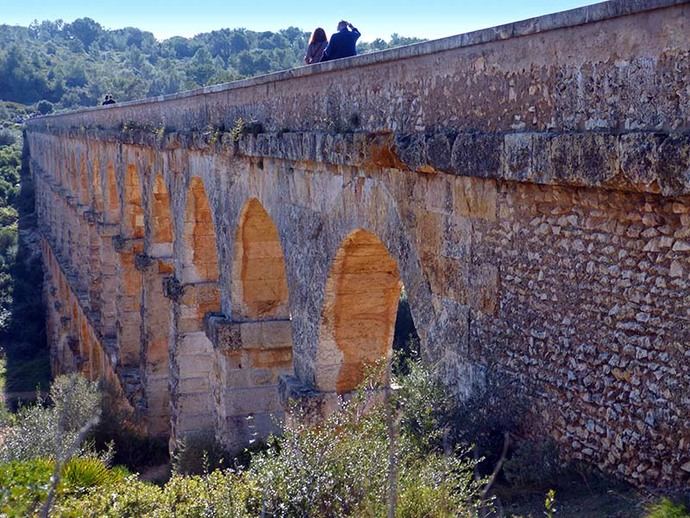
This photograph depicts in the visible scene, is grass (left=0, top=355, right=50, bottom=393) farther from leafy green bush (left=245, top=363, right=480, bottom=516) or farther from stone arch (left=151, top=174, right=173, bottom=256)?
leafy green bush (left=245, top=363, right=480, bottom=516)

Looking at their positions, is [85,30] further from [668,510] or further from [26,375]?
[668,510]

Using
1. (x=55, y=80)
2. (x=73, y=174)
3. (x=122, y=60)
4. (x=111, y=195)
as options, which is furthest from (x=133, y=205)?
(x=122, y=60)

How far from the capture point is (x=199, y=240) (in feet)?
38.6

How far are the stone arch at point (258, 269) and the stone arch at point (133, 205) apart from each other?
6312 mm

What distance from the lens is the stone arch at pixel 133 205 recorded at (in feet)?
51.6

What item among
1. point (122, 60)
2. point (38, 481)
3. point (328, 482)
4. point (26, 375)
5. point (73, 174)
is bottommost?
point (26, 375)

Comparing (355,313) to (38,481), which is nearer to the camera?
(38,481)

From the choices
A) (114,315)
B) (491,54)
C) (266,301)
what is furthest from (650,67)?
(114,315)

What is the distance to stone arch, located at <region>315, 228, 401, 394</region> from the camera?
6930 mm

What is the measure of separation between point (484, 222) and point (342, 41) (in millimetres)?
3655

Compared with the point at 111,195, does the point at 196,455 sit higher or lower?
lower

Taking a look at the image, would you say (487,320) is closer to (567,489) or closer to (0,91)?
(567,489)

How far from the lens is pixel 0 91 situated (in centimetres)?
7369

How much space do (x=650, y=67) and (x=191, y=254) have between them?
863 centimetres
